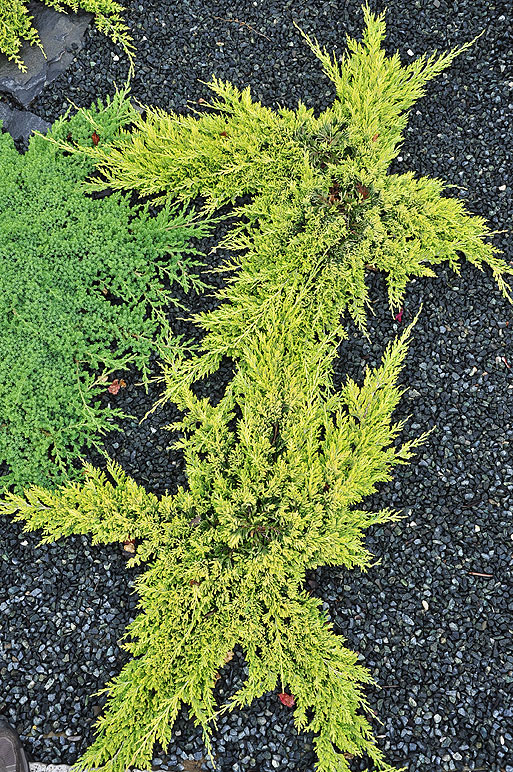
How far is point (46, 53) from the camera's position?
11.4 feet

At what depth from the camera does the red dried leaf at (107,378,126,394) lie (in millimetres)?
3150

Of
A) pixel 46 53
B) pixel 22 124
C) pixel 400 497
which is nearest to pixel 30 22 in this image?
pixel 46 53

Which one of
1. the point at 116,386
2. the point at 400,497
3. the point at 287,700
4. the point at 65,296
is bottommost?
the point at 287,700

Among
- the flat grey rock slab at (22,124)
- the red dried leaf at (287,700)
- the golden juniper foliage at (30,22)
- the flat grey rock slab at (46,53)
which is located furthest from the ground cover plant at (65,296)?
the red dried leaf at (287,700)

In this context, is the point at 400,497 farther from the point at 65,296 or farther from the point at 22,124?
the point at 22,124

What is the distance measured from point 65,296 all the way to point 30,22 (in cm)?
176

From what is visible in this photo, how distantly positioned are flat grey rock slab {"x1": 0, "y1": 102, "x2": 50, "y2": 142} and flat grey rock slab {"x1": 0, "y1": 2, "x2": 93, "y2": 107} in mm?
99

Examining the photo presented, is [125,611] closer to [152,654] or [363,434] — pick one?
[152,654]

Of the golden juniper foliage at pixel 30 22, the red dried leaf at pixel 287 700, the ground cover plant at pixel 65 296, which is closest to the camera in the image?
the red dried leaf at pixel 287 700

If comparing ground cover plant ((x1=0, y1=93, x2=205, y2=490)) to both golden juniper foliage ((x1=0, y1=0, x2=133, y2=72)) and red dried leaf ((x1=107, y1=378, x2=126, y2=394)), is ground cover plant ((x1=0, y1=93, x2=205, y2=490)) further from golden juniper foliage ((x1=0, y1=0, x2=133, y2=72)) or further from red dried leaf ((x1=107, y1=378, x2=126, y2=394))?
golden juniper foliage ((x1=0, y1=0, x2=133, y2=72))

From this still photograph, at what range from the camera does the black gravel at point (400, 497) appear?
2740mm

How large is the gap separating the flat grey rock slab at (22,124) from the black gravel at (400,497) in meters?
0.08

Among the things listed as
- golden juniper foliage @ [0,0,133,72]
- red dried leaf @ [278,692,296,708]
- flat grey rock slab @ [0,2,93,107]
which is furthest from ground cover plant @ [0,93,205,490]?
red dried leaf @ [278,692,296,708]

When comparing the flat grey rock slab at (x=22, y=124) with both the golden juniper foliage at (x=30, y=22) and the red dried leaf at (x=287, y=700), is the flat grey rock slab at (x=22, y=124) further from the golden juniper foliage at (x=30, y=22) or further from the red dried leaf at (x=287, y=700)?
the red dried leaf at (x=287, y=700)
